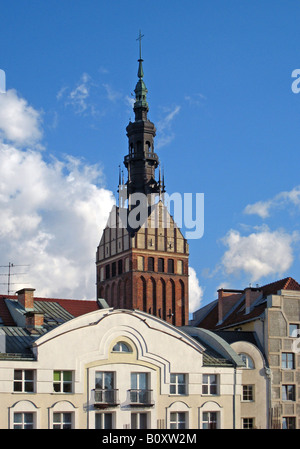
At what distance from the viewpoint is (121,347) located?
52.8 m

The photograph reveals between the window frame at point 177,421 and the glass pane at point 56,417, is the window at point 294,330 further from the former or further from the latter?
the glass pane at point 56,417

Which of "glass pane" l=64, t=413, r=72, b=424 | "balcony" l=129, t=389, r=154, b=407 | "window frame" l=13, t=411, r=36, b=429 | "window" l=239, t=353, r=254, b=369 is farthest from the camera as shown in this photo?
"window" l=239, t=353, r=254, b=369

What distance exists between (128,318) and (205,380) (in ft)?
21.2

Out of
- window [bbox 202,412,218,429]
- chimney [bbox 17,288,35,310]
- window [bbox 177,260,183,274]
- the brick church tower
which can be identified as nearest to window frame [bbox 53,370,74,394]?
window [bbox 202,412,218,429]

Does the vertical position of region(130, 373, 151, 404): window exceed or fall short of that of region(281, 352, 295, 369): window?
it falls short

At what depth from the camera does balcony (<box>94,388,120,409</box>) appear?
167ft

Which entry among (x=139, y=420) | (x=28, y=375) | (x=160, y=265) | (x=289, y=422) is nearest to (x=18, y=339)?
(x=28, y=375)

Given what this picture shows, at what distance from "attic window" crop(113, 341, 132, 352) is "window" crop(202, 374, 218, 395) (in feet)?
17.9

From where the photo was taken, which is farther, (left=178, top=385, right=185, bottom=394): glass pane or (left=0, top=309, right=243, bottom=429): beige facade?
(left=178, top=385, right=185, bottom=394): glass pane

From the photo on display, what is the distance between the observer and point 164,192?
12175cm

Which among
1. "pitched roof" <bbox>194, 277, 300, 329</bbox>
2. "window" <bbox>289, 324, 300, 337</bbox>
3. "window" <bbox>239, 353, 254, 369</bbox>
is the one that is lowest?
"window" <bbox>239, 353, 254, 369</bbox>

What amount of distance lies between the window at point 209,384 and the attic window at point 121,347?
17.9 feet

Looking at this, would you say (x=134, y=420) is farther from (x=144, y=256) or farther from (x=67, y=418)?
(x=144, y=256)

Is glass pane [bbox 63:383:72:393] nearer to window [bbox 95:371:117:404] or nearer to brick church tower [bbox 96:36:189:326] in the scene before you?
window [bbox 95:371:117:404]
